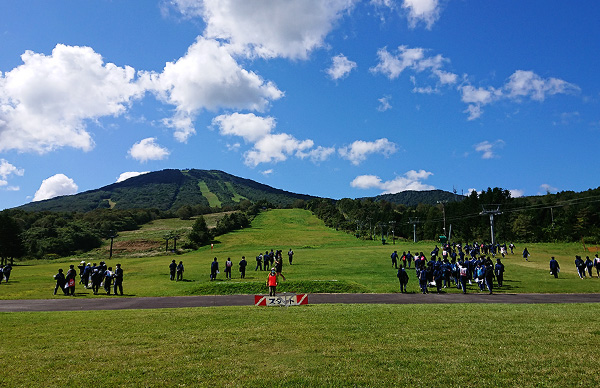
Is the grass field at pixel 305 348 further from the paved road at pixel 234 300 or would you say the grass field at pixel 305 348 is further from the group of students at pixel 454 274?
the group of students at pixel 454 274

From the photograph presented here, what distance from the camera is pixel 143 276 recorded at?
38312 mm

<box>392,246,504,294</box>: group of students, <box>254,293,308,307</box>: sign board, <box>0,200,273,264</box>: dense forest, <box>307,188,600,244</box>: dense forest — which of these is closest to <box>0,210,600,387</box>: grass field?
<box>254,293,308,307</box>: sign board

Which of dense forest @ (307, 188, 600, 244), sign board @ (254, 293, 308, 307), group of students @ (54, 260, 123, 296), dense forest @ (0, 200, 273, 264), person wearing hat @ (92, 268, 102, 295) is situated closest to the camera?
sign board @ (254, 293, 308, 307)

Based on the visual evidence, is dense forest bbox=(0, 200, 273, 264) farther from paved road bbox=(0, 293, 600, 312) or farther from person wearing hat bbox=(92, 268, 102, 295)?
paved road bbox=(0, 293, 600, 312)

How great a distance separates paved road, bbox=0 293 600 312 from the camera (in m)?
20.2

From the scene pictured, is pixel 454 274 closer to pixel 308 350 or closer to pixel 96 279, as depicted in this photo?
pixel 308 350

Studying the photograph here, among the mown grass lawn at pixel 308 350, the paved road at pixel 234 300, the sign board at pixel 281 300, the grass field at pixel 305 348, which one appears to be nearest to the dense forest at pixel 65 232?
the paved road at pixel 234 300

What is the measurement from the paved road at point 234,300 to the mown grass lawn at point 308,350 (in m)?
5.53

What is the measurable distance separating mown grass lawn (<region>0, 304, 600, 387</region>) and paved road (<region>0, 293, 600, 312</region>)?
218 inches

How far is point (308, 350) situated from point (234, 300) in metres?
12.9

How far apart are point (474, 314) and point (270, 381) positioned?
10.7 metres

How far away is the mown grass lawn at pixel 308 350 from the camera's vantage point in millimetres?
7562

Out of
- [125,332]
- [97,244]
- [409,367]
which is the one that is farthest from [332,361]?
[97,244]

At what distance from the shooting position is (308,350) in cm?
959
